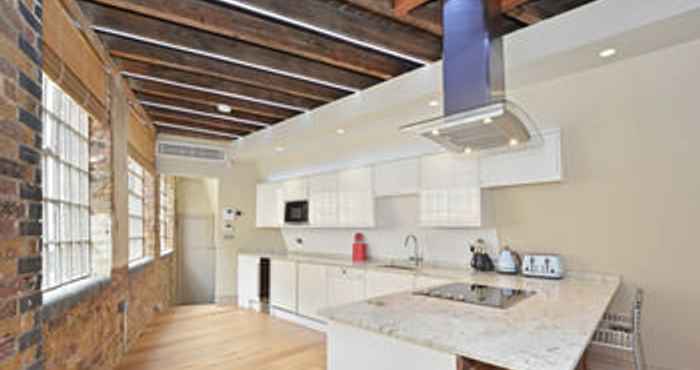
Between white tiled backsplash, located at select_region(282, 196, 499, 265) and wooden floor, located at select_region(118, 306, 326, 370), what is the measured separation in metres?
1.25

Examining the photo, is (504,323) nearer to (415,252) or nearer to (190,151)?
(415,252)

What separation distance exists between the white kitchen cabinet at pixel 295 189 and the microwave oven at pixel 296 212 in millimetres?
74

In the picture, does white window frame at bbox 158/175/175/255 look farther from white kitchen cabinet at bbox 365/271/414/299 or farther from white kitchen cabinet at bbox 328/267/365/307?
white kitchen cabinet at bbox 365/271/414/299

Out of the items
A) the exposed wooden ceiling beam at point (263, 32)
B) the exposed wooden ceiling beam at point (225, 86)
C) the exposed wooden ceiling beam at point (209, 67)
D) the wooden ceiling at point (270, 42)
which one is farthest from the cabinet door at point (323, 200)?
the exposed wooden ceiling beam at point (263, 32)

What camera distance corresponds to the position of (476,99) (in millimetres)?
2182

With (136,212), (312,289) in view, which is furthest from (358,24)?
(136,212)

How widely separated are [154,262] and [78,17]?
3643 millimetres

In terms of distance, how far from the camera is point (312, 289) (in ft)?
15.9

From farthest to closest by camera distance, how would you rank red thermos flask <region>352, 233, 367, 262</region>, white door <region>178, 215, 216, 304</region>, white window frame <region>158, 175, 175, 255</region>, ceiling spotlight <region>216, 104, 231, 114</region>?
white door <region>178, 215, 216, 304</region> → white window frame <region>158, 175, 175, 255</region> → red thermos flask <region>352, 233, 367, 262</region> → ceiling spotlight <region>216, 104, 231, 114</region>

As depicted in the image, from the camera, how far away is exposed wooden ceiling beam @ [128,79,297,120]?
380cm

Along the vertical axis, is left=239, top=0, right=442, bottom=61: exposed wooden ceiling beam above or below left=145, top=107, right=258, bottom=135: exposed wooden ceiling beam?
above

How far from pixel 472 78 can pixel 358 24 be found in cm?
91

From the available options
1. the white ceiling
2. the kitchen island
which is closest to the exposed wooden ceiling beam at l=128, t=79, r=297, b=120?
the white ceiling

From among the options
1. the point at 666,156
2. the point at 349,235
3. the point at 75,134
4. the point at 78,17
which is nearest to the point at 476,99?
the point at 666,156
